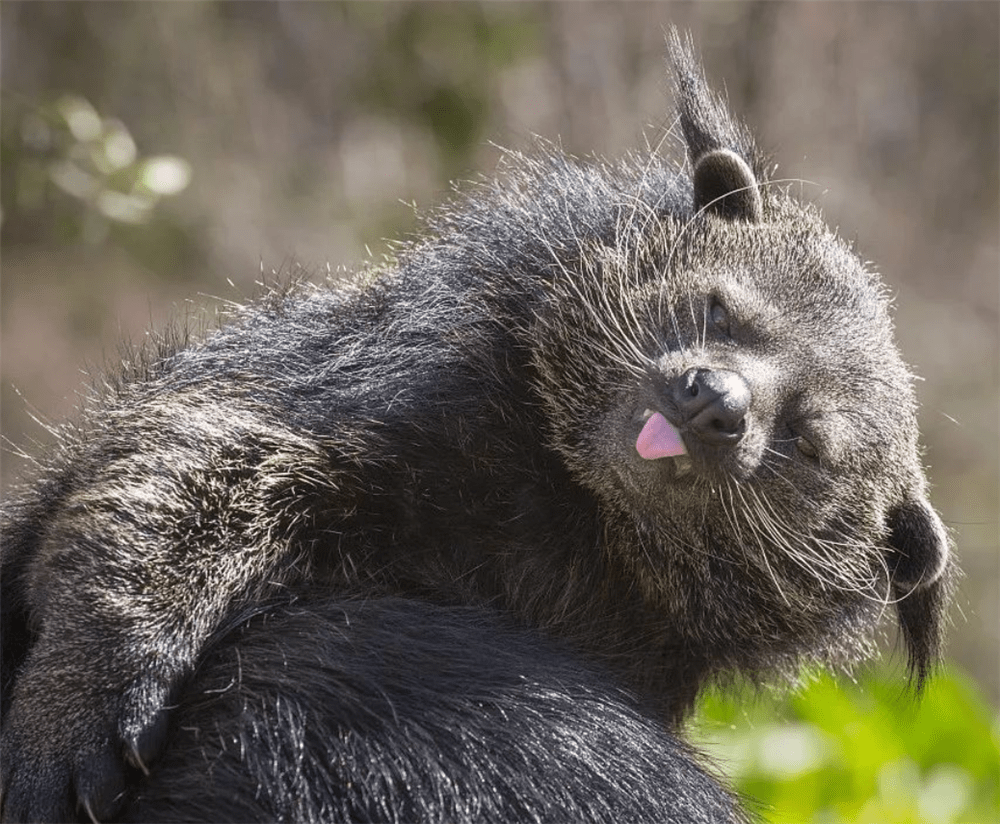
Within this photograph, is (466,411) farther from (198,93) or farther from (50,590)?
(198,93)

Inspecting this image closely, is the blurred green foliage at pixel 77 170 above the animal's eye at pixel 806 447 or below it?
above

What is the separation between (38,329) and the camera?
9.76 meters

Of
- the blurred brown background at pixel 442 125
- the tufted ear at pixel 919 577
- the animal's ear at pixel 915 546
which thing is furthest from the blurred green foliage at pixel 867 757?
the blurred brown background at pixel 442 125

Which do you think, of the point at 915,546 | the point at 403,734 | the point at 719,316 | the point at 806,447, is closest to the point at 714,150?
the point at 719,316

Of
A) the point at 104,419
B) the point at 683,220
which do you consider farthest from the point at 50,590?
the point at 683,220

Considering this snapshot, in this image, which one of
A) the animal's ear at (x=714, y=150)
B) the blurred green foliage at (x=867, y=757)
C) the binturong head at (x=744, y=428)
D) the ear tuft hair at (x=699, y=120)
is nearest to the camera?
the binturong head at (x=744, y=428)

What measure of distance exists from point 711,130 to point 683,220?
1.05 feet

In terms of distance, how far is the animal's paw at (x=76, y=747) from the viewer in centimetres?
289

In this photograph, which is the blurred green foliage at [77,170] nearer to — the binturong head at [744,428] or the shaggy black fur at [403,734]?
the binturong head at [744,428]

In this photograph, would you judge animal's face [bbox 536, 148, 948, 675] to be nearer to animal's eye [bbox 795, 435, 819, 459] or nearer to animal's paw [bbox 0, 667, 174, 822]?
animal's eye [bbox 795, 435, 819, 459]

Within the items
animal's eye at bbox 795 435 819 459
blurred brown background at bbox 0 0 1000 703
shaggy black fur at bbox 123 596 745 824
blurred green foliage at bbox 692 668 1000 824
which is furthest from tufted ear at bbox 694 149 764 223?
blurred brown background at bbox 0 0 1000 703

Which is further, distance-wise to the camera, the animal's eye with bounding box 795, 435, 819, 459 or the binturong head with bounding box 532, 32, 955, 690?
the animal's eye with bounding box 795, 435, 819, 459

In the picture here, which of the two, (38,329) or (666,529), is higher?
(38,329)

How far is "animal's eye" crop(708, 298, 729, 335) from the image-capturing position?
3.75m
